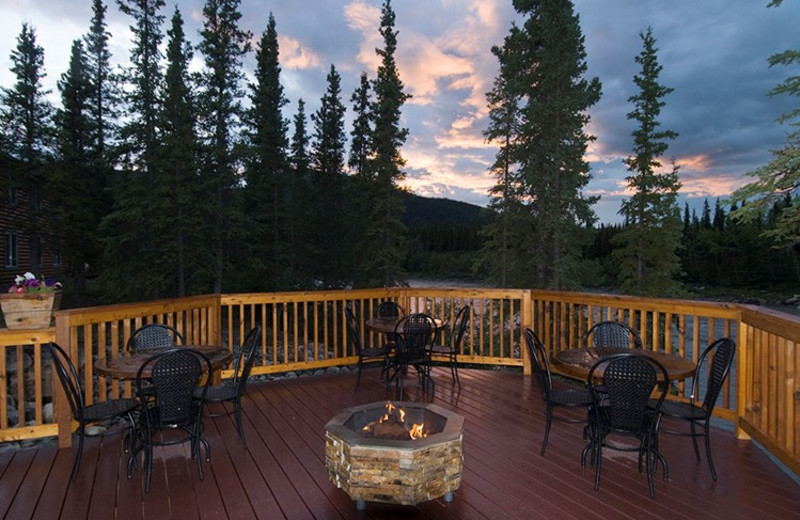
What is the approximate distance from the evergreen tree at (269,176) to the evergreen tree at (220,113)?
2136 millimetres

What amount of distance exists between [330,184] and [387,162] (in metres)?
5.89

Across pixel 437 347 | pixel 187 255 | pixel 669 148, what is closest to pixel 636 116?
pixel 669 148

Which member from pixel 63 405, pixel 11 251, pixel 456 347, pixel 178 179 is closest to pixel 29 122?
pixel 11 251

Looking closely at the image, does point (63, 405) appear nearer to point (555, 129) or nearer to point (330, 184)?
point (555, 129)

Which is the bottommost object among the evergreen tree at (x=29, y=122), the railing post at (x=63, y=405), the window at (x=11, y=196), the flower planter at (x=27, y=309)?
the railing post at (x=63, y=405)

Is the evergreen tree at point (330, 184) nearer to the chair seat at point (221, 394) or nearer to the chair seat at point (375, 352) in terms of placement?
the chair seat at point (375, 352)

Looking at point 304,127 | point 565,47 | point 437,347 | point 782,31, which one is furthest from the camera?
point 304,127

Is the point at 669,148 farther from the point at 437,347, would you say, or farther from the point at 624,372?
the point at 624,372

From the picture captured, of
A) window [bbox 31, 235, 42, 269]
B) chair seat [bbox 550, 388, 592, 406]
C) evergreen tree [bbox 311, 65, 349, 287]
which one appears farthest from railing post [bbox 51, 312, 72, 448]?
window [bbox 31, 235, 42, 269]

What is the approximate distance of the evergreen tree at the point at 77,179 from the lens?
16191 millimetres

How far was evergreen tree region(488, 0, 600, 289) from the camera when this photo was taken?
484 inches

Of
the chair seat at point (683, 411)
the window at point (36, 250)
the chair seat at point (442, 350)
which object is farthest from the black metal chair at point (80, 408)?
the window at point (36, 250)

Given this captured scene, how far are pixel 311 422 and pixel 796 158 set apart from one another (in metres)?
5.33

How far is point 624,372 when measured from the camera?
2.58 metres
